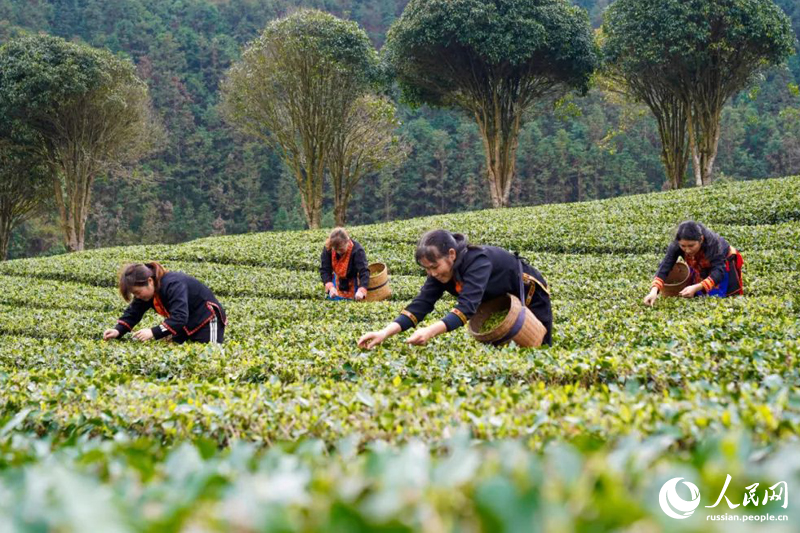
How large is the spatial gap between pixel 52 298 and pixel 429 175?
5045 cm

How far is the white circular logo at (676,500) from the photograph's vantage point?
1321 millimetres

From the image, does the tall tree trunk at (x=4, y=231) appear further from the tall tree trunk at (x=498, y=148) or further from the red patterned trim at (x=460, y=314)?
the red patterned trim at (x=460, y=314)

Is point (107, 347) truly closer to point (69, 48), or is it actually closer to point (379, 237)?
point (379, 237)

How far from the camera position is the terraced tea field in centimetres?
117

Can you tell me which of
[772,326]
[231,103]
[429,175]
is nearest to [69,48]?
[231,103]

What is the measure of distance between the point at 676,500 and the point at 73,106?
32914 mm

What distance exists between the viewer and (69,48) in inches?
1155

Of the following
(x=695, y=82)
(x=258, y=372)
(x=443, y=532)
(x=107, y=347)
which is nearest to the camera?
(x=443, y=532)

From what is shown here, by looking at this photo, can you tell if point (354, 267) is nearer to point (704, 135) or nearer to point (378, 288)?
point (378, 288)

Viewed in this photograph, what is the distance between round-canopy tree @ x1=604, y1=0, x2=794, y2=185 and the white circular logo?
2907 centimetres

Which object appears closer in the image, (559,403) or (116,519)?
(116,519)

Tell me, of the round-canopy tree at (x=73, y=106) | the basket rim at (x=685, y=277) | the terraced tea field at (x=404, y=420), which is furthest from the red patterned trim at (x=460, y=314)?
the round-canopy tree at (x=73, y=106)

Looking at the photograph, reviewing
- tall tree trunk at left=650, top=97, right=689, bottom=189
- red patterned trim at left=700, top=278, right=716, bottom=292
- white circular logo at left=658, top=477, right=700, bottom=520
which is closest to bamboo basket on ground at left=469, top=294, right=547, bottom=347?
red patterned trim at left=700, top=278, right=716, bottom=292

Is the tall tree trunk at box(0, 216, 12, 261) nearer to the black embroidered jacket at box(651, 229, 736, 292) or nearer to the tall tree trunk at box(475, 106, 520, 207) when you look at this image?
the tall tree trunk at box(475, 106, 520, 207)
